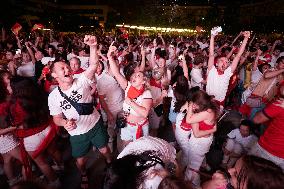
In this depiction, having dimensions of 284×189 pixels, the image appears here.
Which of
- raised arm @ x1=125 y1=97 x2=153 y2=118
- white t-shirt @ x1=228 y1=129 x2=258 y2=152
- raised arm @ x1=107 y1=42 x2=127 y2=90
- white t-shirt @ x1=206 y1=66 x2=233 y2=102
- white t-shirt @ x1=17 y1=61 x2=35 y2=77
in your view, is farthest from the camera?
white t-shirt @ x1=17 y1=61 x2=35 y2=77

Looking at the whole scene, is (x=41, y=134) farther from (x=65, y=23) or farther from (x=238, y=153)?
(x=65, y=23)

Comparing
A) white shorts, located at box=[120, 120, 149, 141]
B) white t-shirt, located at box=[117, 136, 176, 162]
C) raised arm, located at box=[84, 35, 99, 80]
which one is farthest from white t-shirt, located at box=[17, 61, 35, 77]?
white t-shirt, located at box=[117, 136, 176, 162]

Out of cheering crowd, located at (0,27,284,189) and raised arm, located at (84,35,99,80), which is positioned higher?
raised arm, located at (84,35,99,80)

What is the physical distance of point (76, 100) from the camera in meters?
→ 3.91

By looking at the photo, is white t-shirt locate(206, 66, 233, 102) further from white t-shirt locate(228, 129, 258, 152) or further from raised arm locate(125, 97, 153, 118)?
raised arm locate(125, 97, 153, 118)

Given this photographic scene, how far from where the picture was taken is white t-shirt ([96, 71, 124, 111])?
5391mm

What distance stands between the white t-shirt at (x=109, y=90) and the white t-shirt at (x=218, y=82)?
6.31 ft

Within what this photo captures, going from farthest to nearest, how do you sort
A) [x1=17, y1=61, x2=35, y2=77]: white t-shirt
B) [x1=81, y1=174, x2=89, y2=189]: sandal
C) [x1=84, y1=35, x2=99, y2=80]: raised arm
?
[x1=17, y1=61, x2=35, y2=77]: white t-shirt < [x1=81, y1=174, x2=89, y2=189]: sandal < [x1=84, y1=35, x2=99, y2=80]: raised arm

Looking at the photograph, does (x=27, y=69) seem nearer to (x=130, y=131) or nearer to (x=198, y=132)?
(x=130, y=131)

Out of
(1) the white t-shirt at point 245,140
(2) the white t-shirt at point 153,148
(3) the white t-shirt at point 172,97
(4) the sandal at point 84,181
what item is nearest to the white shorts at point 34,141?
(4) the sandal at point 84,181

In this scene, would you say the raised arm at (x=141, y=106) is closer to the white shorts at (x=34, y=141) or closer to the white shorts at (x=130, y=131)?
the white shorts at (x=130, y=131)

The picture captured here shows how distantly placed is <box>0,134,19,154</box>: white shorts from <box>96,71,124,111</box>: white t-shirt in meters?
1.83

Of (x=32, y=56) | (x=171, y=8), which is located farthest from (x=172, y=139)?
(x=171, y=8)

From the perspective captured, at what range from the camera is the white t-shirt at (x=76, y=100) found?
390 centimetres
